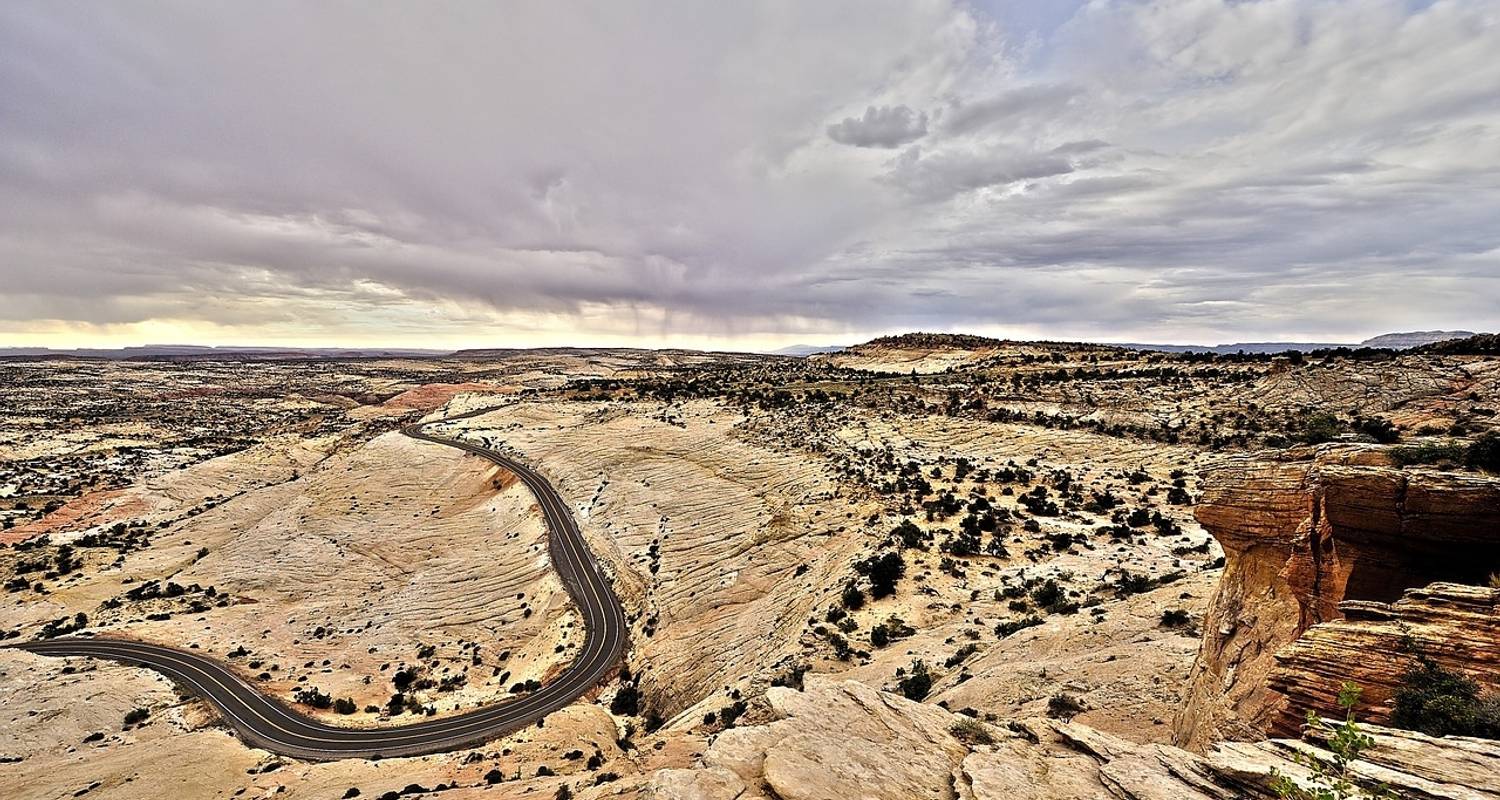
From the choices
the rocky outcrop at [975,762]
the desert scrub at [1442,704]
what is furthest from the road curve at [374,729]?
the desert scrub at [1442,704]

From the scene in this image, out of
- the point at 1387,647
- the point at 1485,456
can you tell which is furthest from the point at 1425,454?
the point at 1387,647

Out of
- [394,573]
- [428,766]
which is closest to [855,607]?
[428,766]

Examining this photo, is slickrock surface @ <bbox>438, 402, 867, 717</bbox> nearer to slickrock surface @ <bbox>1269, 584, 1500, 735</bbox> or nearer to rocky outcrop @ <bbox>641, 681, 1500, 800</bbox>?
rocky outcrop @ <bbox>641, 681, 1500, 800</bbox>

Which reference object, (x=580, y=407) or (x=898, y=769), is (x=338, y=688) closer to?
(x=898, y=769)

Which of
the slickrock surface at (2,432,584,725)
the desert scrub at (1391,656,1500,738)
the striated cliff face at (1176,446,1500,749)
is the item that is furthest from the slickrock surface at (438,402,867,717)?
the desert scrub at (1391,656,1500,738)

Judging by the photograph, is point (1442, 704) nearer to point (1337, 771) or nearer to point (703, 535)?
point (1337, 771)

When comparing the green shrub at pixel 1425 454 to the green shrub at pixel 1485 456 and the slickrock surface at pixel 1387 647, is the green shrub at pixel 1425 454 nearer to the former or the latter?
the green shrub at pixel 1485 456
